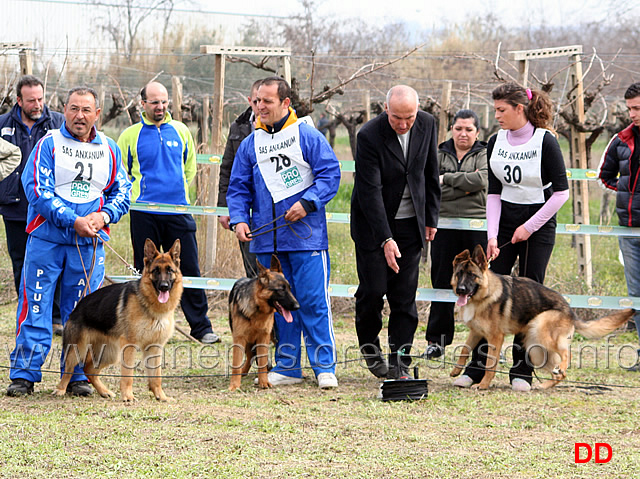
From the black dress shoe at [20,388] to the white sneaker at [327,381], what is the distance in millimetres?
2119

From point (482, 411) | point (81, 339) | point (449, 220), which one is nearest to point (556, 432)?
point (482, 411)

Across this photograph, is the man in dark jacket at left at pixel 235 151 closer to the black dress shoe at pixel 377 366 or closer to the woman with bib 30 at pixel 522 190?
the black dress shoe at pixel 377 366

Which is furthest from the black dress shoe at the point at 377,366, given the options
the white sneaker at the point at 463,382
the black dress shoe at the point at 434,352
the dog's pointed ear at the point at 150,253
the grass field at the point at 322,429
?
the dog's pointed ear at the point at 150,253

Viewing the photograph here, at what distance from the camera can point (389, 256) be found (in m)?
5.57

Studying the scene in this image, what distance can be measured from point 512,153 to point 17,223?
4574 mm

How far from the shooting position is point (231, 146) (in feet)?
22.8

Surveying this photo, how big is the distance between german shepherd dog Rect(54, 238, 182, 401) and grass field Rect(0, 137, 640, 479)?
0.31 meters

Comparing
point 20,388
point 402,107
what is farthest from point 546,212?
point 20,388

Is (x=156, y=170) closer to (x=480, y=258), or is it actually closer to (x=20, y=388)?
(x=20, y=388)

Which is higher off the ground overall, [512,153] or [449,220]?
[512,153]

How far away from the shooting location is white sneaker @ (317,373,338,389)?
5.89 meters

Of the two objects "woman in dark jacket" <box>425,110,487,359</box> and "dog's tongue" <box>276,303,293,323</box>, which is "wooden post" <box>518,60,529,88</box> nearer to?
"woman in dark jacket" <box>425,110,487,359</box>

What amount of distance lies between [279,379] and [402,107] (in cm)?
231

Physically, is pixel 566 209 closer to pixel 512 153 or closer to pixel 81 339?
pixel 512 153
